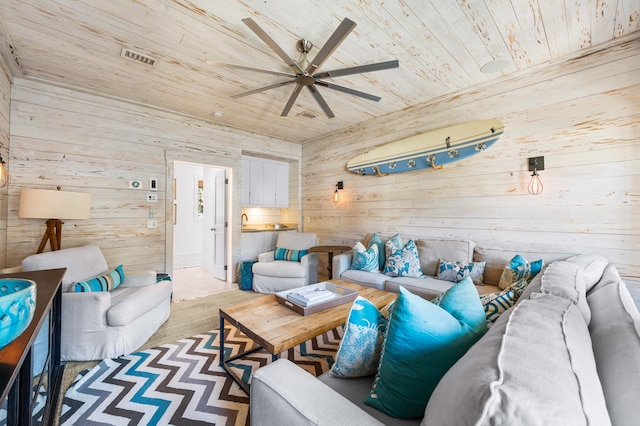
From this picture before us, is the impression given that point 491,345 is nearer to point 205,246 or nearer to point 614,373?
point 614,373

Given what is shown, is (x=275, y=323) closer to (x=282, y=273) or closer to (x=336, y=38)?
(x=336, y=38)

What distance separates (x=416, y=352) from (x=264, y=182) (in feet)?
15.1

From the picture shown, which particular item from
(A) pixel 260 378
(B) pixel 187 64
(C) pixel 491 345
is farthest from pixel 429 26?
(A) pixel 260 378

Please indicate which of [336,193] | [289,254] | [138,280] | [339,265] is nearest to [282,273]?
[289,254]

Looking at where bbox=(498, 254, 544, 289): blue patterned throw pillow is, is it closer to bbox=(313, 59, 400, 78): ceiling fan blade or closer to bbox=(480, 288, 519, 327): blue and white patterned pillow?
bbox=(480, 288, 519, 327): blue and white patterned pillow

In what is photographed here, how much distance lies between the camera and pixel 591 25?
84.5 inches

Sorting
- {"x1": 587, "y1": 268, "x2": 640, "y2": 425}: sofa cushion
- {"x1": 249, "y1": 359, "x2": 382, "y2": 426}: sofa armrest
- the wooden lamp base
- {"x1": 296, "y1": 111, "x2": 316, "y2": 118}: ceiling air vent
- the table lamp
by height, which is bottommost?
{"x1": 249, "y1": 359, "x2": 382, "y2": 426}: sofa armrest

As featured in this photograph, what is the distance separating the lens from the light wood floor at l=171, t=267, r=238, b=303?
4.00 metres

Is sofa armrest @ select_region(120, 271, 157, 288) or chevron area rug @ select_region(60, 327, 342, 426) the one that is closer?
chevron area rug @ select_region(60, 327, 342, 426)

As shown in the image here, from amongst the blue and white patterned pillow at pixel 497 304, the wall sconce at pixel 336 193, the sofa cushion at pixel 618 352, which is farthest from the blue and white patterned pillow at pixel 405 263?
the sofa cushion at pixel 618 352

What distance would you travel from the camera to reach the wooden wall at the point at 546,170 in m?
2.32

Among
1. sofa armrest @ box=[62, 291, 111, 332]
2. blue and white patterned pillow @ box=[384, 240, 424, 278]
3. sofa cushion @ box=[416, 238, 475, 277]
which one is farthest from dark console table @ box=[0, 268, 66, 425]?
sofa cushion @ box=[416, 238, 475, 277]

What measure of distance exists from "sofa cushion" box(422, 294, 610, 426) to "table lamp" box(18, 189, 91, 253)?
333cm

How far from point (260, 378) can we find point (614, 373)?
3.14 feet
